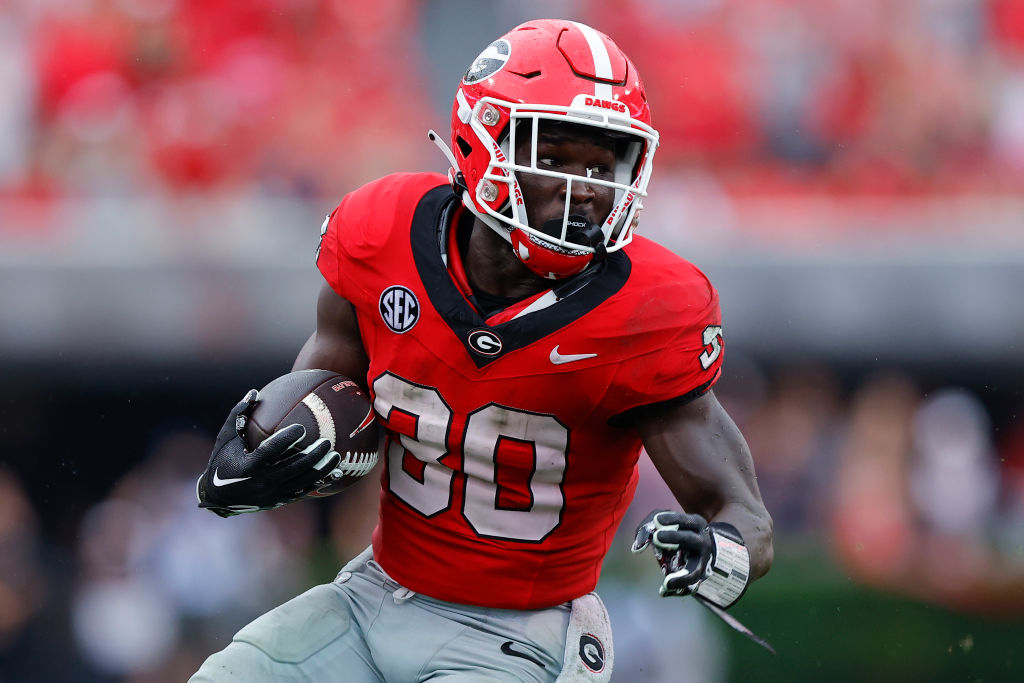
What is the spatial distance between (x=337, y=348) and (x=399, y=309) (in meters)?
0.28

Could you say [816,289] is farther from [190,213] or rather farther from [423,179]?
[423,179]

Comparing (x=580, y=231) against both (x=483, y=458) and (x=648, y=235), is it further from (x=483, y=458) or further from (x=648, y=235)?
(x=648, y=235)

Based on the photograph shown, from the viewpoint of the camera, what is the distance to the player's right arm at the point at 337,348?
3018 millimetres

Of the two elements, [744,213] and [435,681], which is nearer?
[435,681]

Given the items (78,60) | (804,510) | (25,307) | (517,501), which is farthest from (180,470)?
(517,501)

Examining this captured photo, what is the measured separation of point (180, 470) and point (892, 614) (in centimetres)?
359

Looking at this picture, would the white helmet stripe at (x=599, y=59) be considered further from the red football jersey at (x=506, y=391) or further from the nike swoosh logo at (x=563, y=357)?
the nike swoosh logo at (x=563, y=357)

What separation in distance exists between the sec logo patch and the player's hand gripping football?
0.74 metres

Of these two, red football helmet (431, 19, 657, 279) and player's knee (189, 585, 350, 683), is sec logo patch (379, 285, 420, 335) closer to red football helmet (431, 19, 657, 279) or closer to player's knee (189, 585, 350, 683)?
red football helmet (431, 19, 657, 279)

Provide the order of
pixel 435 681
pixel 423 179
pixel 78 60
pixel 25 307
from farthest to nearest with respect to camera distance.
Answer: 1. pixel 78 60
2. pixel 25 307
3. pixel 423 179
4. pixel 435 681

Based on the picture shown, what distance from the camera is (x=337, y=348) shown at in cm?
303

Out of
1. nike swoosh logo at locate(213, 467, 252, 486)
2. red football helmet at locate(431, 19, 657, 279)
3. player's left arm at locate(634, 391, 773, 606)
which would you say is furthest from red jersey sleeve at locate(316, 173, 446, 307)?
player's left arm at locate(634, 391, 773, 606)

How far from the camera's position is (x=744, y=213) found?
22.5ft

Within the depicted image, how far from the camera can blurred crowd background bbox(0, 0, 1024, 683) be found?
6004 mm
